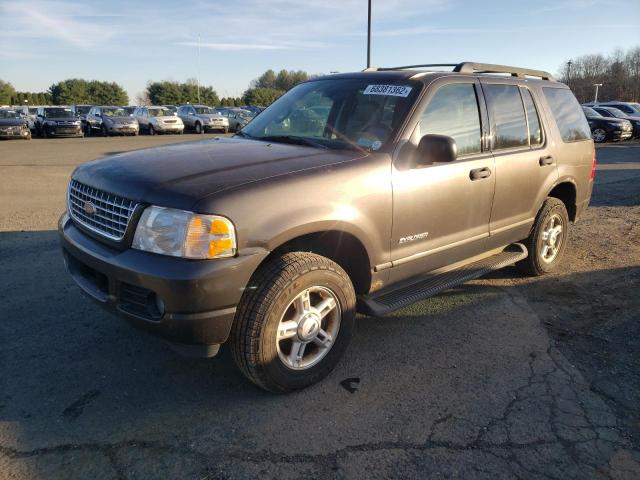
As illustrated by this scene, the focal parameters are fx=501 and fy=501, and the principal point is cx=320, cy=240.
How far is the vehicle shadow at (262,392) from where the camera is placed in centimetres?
258

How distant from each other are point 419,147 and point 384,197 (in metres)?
0.44

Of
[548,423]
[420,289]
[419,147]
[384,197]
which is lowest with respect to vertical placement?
[548,423]

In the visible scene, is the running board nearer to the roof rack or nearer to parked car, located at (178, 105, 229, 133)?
the roof rack

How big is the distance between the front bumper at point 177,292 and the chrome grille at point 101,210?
144 mm

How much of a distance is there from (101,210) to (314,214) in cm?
125

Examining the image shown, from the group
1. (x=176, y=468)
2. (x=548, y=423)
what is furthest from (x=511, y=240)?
(x=176, y=468)

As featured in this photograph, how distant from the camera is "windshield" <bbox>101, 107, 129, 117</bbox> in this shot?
87.7 ft

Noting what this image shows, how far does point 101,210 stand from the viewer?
2938 millimetres

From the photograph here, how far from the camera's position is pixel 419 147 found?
332cm

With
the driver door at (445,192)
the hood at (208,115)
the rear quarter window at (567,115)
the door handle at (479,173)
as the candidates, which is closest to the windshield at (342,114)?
the driver door at (445,192)

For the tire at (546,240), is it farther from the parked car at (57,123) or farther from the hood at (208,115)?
the parked car at (57,123)

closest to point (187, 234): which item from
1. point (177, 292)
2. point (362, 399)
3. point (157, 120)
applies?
point (177, 292)

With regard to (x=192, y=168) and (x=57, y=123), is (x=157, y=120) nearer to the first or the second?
(x=57, y=123)

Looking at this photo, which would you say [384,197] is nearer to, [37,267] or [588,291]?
[588,291]
